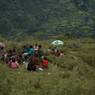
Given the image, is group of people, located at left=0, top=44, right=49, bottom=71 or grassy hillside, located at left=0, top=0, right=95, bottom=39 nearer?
group of people, located at left=0, top=44, right=49, bottom=71

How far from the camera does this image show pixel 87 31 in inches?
3578

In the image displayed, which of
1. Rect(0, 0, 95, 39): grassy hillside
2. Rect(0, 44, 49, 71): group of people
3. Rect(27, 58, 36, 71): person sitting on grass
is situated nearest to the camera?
Rect(27, 58, 36, 71): person sitting on grass

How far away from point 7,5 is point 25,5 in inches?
511

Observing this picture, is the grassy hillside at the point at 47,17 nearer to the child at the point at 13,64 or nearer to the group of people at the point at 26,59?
the group of people at the point at 26,59

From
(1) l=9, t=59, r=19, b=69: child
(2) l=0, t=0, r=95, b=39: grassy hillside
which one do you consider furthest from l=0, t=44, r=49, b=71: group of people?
(2) l=0, t=0, r=95, b=39: grassy hillside

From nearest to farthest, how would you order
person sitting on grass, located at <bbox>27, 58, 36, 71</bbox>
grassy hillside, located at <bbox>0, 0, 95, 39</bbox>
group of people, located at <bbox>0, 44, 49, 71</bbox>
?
1. person sitting on grass, located at <bbox>27, 58, 36, 71</bbox>
2. group of people, located at <bbox>0, 44, 49, 71</bbox>
3. grassy hillside, located at <bbox>0, 0, 95, 39</bbox>

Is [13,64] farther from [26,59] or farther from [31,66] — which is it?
[26,59]

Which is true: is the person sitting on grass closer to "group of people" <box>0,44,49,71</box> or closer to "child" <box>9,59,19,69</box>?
"group of people" <box>0,44,49,71</box>

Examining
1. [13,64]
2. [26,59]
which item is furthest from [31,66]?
[26,59]

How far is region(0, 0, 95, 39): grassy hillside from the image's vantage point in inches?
3506

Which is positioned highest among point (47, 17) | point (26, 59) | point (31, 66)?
point (31, 66)

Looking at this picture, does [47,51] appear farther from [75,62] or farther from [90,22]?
[90,22]

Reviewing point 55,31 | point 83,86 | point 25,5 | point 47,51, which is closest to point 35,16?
point 25,5

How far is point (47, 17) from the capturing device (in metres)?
107
